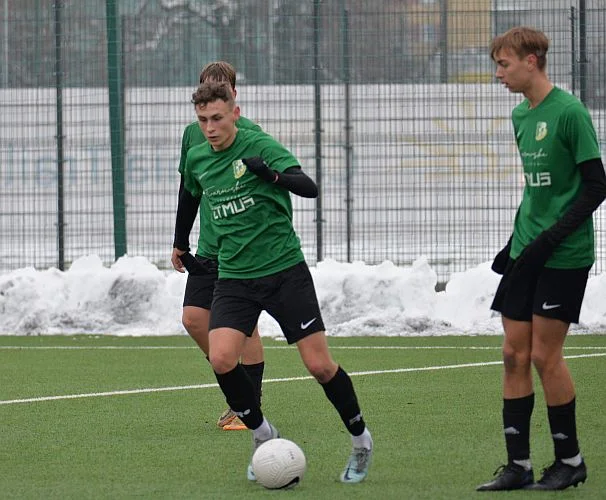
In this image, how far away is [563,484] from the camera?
18.9 feet

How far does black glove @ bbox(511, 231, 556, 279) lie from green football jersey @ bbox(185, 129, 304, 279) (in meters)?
1.11

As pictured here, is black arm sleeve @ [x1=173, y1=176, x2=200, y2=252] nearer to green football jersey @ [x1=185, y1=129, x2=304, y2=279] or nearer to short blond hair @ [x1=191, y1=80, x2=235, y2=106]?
green football jersey @ [x1=185, y1=129, x2=304, y2=279]

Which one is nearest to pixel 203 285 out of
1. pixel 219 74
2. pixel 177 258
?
pixel 177 258

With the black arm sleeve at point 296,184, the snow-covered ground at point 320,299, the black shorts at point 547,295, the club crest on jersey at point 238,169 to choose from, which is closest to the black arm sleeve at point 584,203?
the black shorts at point 547,295

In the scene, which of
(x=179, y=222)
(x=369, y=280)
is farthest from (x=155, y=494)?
(x=369, y=280)

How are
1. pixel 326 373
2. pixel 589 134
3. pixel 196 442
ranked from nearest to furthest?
pixel 589 134, pixel 326 373, pixel 196 442

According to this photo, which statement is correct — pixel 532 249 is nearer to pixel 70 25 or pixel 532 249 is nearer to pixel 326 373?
pixel 326 373

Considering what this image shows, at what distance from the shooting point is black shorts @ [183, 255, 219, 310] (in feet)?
25.7

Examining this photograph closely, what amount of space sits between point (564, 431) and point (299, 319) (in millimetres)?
1251

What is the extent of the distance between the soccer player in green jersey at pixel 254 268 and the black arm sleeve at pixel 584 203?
1.13 metres

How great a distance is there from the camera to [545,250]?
566 centimetres

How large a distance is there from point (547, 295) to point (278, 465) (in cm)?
133

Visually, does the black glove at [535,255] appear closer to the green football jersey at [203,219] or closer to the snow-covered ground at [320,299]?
the green football jersey at [203,219]

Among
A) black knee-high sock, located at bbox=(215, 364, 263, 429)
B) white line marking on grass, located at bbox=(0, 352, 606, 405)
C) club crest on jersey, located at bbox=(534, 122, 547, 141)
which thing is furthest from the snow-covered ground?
club crest on jersey, located at bbox=(534, 122, 547, 141)
